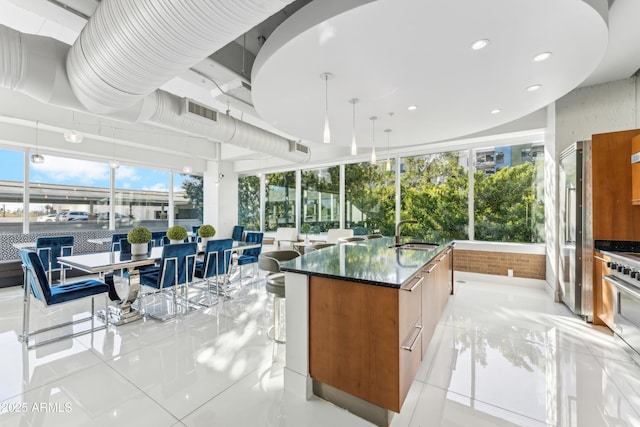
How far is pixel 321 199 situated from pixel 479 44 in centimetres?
558

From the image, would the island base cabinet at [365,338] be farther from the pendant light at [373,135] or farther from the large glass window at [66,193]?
→ the large glass window at [66,193]

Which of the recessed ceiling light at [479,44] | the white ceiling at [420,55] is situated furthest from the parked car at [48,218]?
the recessed ceiling light at [479,44]

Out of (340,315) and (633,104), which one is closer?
(340,315)

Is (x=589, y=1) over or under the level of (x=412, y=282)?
over

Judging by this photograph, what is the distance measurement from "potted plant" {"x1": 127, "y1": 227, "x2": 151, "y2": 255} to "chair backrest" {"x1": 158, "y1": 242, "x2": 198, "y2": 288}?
0.58m

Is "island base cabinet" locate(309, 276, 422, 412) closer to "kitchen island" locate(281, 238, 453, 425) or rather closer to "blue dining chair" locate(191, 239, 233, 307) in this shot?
"kitchen island" locate(281, 238, 453, 425)

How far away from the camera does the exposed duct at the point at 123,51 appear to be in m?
1.64

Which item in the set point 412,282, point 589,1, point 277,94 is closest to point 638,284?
point 412,282

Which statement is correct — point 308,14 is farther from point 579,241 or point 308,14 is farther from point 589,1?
point 579,241

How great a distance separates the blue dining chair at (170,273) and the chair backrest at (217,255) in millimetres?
237

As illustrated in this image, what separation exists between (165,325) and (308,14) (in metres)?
3.53

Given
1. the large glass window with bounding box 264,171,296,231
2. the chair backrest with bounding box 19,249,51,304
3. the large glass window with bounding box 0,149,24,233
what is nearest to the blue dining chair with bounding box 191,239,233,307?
the chair backrest with bounding box 19,249,51,304

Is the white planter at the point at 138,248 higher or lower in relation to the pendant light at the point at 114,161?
lower

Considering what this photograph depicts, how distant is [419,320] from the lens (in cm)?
212
